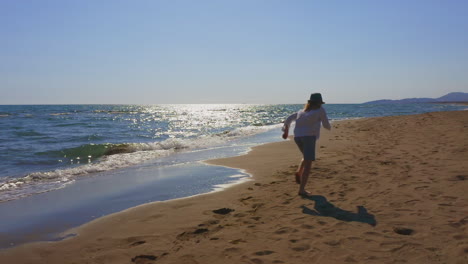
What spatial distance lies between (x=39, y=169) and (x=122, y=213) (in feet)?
21.4

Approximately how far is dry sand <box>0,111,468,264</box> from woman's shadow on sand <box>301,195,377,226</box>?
0.04 ft

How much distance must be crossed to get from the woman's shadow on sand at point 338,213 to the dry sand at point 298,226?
0.5 inches

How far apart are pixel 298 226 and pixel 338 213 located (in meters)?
0.71

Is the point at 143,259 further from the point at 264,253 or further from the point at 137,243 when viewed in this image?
the point at 264,253

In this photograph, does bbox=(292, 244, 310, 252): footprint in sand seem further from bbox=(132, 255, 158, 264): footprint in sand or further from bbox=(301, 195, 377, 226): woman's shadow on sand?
bbox=(132, 255, 158, 264): footprint in sand

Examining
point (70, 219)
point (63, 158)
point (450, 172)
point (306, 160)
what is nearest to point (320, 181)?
point (306, 160)

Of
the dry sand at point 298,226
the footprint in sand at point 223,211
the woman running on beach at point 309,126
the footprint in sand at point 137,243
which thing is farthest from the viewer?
the woman running on beach at point 309,126

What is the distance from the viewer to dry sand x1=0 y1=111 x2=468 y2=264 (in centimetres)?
310

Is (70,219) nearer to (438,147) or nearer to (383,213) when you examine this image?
(383,213)

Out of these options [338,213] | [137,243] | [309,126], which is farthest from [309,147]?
[137,243]

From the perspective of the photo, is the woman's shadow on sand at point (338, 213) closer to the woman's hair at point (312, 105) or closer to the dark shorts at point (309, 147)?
the dark shorts at point (309, 147)

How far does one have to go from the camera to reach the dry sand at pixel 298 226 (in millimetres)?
3102

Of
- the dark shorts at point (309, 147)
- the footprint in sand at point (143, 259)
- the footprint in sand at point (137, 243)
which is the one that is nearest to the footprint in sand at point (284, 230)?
the footprint in sand at point (143, 259)

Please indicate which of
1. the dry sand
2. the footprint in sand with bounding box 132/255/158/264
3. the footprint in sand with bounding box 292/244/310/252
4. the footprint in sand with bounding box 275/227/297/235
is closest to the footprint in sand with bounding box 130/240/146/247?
the dry sand
